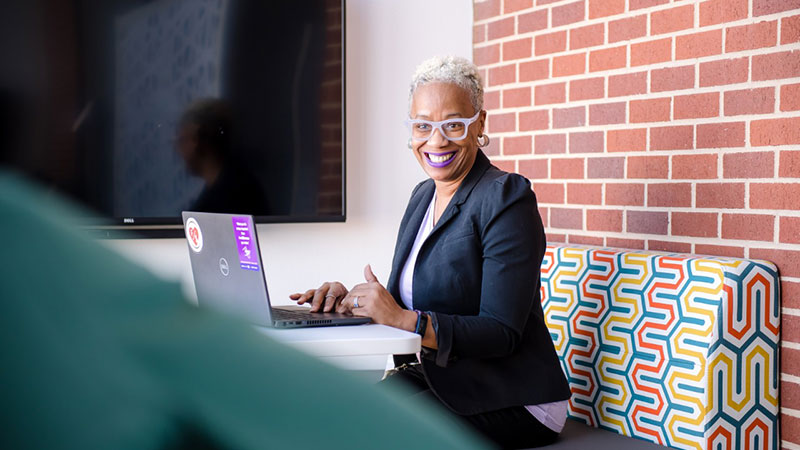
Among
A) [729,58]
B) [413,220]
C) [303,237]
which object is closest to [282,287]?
[303,237]

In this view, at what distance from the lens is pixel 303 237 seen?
10.9ft

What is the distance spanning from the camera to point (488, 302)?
2.08m

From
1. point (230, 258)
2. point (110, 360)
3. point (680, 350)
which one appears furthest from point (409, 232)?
point (110, 360)

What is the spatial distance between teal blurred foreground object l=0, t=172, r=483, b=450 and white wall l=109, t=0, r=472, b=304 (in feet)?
10.3

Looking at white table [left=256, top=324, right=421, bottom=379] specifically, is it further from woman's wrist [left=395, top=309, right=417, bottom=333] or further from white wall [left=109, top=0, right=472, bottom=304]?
white wall [left=109, top=0, right=472, bottom=304]

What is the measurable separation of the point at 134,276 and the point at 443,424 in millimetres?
73

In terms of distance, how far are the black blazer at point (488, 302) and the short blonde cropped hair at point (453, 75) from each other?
258 millimetres

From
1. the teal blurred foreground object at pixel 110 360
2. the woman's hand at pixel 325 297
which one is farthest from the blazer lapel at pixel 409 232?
the teal blurred foreground object at pixel 110 360

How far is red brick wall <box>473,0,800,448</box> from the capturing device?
2.30 m

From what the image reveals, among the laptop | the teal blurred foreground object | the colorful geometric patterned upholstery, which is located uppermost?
the teal blurred foreground object

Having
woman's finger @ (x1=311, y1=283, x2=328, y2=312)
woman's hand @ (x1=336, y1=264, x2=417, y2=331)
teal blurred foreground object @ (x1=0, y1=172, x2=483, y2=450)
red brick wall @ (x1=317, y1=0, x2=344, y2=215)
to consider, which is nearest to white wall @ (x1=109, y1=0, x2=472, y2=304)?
red brick wall @ (x1=317, y1=0, x2=344, y2=215)

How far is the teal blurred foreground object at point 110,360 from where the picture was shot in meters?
0.15

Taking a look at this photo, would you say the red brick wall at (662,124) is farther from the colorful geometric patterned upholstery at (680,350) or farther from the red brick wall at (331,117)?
the red brick wall at (331,117)

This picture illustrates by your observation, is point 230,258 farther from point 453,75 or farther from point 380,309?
point 453,75
